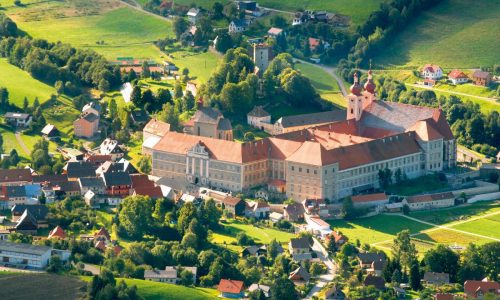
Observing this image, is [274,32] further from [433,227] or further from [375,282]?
[375,282]

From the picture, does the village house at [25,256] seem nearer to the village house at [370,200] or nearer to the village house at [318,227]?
the village house at [318,227]

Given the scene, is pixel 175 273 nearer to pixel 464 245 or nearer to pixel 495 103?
pixel 464 245

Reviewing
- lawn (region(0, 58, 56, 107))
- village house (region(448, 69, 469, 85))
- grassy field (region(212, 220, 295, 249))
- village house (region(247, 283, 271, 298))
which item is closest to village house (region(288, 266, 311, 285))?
village house (region(247, 283, 271, 298))

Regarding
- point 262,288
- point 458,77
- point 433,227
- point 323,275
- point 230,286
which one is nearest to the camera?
point 230,286

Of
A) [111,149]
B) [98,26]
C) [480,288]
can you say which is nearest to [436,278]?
[480,288]

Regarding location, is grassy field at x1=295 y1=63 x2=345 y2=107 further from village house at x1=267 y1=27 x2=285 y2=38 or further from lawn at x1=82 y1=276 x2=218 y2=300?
lawn at x1=82 y1=276 x2=218 y2=300

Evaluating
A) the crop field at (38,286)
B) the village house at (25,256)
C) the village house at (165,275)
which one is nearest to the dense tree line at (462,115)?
the village house at (165,275)
